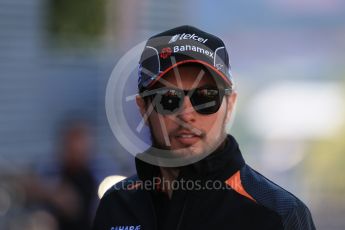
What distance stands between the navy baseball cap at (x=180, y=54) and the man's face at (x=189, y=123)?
3 centimetres

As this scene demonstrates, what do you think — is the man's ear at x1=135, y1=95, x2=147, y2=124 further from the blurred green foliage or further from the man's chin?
the blurred green foliage

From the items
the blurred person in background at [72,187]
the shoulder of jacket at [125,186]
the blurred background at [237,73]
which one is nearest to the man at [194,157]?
the shoulder of jacket at [125,186]

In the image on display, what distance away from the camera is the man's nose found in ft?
7.95

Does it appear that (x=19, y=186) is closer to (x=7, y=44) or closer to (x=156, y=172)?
(x=7, y=44)

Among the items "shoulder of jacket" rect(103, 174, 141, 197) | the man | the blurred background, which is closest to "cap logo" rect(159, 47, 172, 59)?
the man

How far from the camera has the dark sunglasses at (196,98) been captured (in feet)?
7.90

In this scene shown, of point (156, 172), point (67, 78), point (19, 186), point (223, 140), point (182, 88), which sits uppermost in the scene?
point (182, 88)

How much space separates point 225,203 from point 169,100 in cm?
41

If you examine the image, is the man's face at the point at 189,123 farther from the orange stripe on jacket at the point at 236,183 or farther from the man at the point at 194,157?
the orange stripe on jacket at the point at 236,183

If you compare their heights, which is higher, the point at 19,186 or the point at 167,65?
the point at 167,65

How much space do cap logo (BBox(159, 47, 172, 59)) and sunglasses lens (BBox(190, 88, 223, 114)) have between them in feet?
0.55

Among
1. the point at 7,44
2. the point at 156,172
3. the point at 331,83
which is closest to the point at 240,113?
the point at 331,83

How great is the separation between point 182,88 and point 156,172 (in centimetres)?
35

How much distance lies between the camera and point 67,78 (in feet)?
29.7
